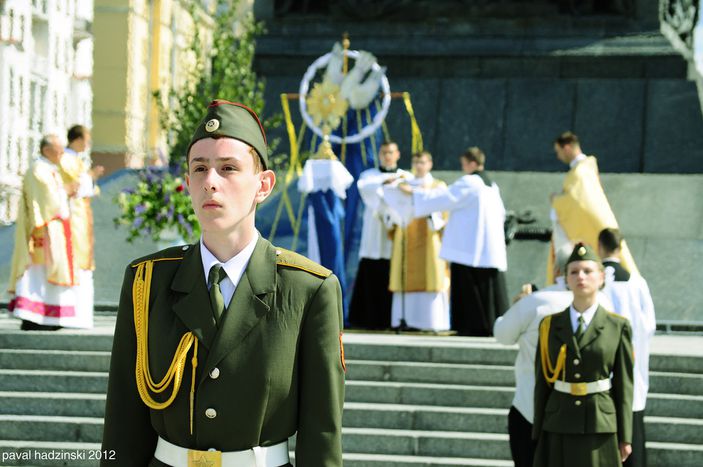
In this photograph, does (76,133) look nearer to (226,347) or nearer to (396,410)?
(396,410)

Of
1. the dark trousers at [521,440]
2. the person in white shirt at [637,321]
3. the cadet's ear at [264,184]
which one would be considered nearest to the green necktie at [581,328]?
the dark trousers at [521,440]

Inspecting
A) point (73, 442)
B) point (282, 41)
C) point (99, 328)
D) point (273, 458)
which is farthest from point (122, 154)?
point (273, 458)

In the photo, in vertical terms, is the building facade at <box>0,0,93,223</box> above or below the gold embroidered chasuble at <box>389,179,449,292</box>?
above

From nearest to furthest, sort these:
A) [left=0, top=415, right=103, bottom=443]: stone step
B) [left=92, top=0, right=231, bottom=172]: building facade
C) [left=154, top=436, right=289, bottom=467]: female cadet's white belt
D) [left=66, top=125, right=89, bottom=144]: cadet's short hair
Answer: [left=154, top=436, right=289, bottom=467]: female cadet's white belt
[left=0, top=415, right=103, bottom=443]: stone step
[left=66, top=125, right=89, bottom=144]: cadet's short hair
[left=92, top=0, right=231, bottom=172]: building facade

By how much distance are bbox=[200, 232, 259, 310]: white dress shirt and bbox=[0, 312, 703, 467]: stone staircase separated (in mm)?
5687

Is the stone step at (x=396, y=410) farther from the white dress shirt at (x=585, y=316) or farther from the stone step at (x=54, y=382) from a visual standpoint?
the white dress shirt at (x=585, y=316)

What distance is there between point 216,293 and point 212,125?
0.42m

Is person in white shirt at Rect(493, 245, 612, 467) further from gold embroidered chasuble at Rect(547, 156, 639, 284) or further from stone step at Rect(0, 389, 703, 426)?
gold embroidered chasuble at Rect(547, 156, 639, 284)

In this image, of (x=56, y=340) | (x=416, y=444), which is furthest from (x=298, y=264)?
(x=56, y=340)

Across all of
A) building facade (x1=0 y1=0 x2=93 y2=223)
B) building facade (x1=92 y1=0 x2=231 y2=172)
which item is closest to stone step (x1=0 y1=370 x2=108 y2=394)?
building facade (x1=0 y1=0 x2=93 y2=223)

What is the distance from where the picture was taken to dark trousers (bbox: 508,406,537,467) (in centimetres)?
720

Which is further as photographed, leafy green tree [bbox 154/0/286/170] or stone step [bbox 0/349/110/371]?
leafy green tree [bbox 154/0/286/170]

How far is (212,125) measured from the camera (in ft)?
11.0

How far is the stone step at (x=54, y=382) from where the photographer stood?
1000 cm
